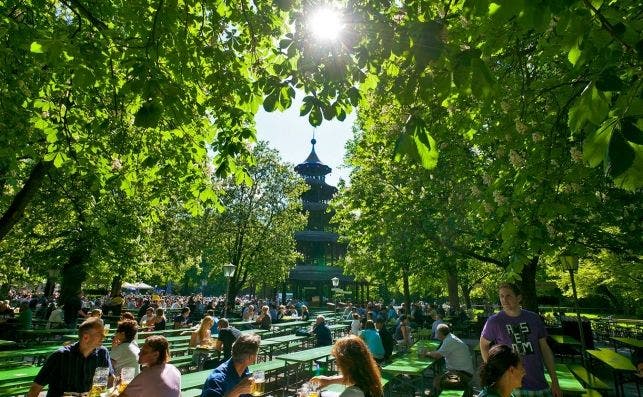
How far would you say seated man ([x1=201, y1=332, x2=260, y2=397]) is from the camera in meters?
3.66

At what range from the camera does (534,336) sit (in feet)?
14.9

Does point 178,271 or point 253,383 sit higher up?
point 178,271

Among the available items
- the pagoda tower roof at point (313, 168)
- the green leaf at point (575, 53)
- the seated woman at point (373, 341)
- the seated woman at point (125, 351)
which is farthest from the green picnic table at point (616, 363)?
the pagoda tower roof at point (313, 168)

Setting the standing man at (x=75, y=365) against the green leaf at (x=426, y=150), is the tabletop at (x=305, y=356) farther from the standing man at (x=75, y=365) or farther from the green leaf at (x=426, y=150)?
the green leaf at (x=426, y=150)

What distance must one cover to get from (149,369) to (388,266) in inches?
643

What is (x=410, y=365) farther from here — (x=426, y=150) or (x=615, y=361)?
(x=426, y=150)

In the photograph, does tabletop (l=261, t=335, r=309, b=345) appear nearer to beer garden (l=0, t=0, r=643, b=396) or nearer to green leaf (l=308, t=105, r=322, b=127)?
beer garden (l=0, t=0, r=643, b=396)

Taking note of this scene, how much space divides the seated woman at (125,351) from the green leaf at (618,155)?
622 cm

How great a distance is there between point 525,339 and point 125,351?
5502 mm

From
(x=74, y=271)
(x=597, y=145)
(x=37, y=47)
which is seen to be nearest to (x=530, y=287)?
(x=597, y=145)

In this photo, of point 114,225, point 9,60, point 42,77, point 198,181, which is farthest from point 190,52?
point 114,225

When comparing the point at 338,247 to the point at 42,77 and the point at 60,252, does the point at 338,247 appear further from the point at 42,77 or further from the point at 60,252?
the point at 42,77

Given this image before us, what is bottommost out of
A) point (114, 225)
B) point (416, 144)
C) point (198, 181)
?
point (416, 144)

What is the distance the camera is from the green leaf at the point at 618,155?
1667 millimetres
